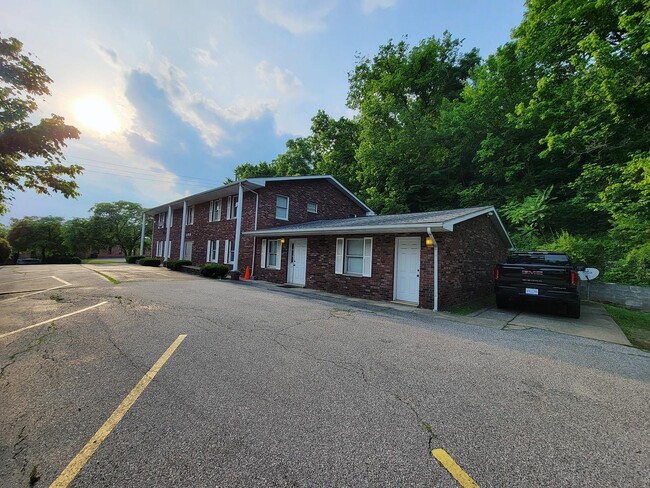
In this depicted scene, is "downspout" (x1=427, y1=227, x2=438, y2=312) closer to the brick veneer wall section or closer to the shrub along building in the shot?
the shrub along building

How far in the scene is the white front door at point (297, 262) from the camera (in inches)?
534

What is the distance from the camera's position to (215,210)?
20.3 metres

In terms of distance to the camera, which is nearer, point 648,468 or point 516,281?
point 648,468

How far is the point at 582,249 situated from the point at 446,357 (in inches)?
486

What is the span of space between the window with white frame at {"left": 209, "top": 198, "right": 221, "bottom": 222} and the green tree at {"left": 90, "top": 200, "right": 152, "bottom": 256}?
33413mm

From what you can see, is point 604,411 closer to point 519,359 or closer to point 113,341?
point 519,359

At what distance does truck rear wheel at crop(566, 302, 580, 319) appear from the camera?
25.9 ft

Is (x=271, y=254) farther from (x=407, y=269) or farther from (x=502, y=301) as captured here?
(x=502, y=301)

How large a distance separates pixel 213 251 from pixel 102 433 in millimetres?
18412

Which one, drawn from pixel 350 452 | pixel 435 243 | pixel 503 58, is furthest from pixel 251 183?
pixel 503 58

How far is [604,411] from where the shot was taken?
3016 mm

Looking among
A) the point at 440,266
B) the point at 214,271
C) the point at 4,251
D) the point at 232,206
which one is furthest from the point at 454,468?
the point at 4,251

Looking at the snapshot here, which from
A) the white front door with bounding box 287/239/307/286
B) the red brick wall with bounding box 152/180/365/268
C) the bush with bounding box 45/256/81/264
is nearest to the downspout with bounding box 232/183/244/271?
the red brick wall with bounding box 152/180/365/268

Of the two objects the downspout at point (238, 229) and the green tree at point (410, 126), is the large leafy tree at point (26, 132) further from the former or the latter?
the green tree at point (410, 126)
